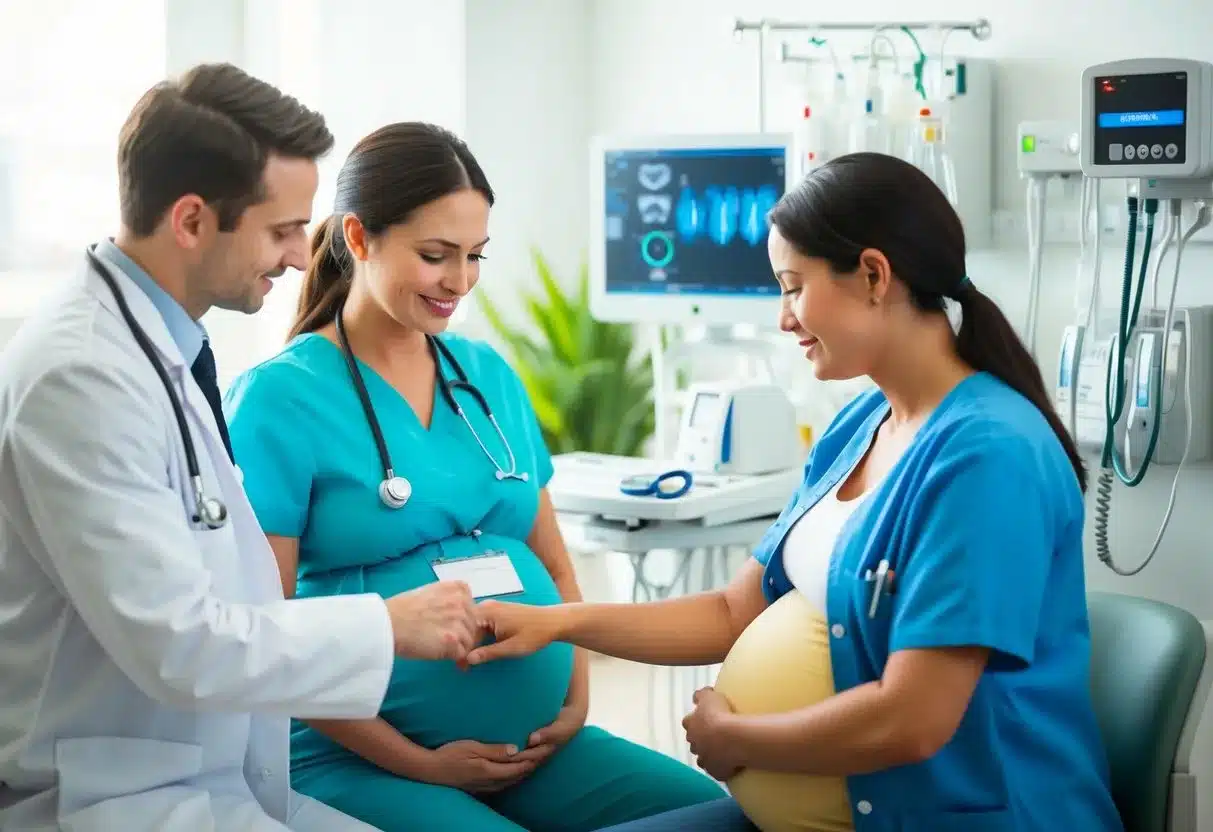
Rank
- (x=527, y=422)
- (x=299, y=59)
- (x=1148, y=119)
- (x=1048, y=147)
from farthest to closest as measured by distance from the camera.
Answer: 1. (x=299, y=59)
2. (x=1048, y=147)
3. (x=1148, y=119)
4. (x=527, y=422)

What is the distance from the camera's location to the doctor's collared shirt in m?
1.46

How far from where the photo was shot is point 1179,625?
5.24ft

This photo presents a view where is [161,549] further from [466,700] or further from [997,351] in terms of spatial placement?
[997,351]

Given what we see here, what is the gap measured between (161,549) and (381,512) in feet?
1.76

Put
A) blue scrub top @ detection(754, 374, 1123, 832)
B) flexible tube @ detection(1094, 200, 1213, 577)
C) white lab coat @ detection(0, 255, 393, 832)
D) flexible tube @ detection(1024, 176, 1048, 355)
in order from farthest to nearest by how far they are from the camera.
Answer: flexible tube @ detection(1024, 176, 1048, 355), flexible tube @ detection(1094, 200, 1213, 577), blue scrub top @ detection(754, 374, 1123, 832), white lab coat @ detection(0, 255, 393, 832)

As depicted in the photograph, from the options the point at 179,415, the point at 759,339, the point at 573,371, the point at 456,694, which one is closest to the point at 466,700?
the point at 456,694

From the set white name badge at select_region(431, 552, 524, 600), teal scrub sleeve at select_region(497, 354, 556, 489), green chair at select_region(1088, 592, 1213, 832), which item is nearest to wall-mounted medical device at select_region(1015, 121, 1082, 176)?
teal scrub sleeve at select_region(497, 354, 556, 489)

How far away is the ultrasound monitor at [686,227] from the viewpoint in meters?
3.18

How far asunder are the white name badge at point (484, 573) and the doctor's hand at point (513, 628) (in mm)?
51

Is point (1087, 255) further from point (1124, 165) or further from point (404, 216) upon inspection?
point (404, 216)

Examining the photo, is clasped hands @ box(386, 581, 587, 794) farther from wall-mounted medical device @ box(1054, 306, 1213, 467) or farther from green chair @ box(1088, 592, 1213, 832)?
wall-mounted medical device @ box(1054, 306, 1213, 467)

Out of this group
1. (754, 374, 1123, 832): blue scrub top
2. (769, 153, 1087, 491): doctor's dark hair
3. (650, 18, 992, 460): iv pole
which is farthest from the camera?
(650, 18, 992, 460): iv pole

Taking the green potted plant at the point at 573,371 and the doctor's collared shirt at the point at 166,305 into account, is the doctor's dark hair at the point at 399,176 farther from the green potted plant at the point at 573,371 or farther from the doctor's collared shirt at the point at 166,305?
the green potted plant at the point at 573,371

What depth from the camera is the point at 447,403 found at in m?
2.00
